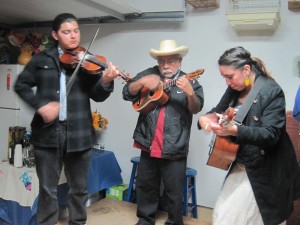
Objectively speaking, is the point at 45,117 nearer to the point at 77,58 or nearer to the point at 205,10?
the point at 77,58

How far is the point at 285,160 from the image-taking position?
1614 millimetres

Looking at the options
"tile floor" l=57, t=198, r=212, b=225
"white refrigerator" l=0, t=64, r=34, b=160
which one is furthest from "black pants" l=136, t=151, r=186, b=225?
"white refrigerator" l=0, t=64, r=34, b=160

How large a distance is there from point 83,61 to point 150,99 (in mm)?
572

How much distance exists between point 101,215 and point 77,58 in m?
1.46

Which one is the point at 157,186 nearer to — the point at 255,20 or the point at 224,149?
the point at 224,149

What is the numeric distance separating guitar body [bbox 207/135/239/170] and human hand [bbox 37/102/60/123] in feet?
2.79

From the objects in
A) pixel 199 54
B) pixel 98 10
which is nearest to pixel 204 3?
pixel 199 54

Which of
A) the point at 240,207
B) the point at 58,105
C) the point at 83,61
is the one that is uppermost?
the point at 83,61

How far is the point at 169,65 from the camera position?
230 centimetres

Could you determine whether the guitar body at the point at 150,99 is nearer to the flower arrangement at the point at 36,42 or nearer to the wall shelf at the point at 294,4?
the wall shelf at the point at 294,4

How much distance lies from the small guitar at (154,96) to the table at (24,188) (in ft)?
3.04

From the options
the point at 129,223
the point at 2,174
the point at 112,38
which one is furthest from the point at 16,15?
the point at 129,223

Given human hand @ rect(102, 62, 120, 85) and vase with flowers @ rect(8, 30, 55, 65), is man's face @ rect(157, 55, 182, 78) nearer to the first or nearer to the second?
human hand @ rect(102, 62, 120, 85)

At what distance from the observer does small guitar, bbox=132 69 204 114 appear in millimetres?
2170
